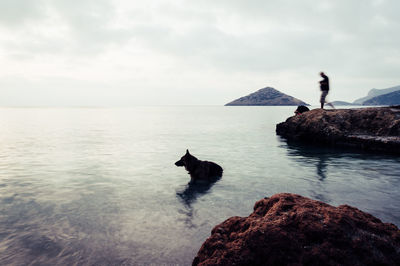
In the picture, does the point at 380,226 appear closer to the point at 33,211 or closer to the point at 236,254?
the point at 236,254

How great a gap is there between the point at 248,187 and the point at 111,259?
6.72 meters

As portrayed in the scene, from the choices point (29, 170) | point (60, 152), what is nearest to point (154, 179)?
point (29, 170)

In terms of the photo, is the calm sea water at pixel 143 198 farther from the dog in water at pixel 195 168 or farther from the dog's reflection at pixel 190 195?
the dog in water at pixel 195 168

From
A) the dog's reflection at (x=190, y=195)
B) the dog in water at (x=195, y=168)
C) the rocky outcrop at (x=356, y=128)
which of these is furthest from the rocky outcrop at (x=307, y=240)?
the rocky outcrop at (x=356, y=128)

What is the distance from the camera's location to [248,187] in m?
10.7

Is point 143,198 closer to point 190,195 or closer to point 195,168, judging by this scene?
point 190,195

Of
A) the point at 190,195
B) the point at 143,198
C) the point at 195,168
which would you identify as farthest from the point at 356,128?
the point at 143,198

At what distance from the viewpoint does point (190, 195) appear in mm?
9398

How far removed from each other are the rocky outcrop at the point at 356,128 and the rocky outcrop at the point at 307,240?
17.3m

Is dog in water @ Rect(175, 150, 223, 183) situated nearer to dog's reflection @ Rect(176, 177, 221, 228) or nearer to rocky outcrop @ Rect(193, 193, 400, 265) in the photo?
dog's reflection @ Rect(176, 177, 221, 228)

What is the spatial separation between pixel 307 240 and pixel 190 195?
238 inches

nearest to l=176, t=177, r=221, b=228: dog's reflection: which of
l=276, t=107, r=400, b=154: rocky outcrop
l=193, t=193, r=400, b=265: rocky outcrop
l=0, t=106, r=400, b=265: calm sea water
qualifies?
l=0, t=106, r=400, b=265: calm sea water

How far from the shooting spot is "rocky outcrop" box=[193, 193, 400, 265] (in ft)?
11.5

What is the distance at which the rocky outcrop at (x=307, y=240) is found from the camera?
3.49m
